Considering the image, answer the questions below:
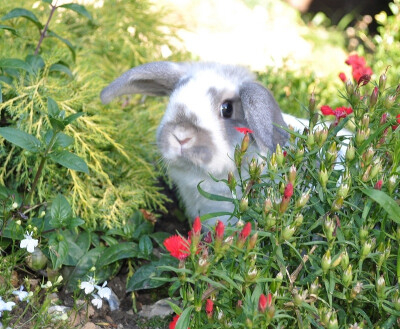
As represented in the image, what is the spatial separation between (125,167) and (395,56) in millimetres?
2786

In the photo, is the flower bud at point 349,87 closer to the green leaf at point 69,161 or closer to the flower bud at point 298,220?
the flower bud at point 298,220

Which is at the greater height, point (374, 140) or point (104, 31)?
point (374, 140)

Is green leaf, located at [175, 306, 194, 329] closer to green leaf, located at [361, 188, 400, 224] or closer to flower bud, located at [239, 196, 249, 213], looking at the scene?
flower bud, located at [239, 196, 249, 213]

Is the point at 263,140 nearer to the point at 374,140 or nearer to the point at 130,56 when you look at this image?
the point at 374,140

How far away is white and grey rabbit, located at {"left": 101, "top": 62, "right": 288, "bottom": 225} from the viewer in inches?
124

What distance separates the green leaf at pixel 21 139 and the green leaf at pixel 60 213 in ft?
0.79

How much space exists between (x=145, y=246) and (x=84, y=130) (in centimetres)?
76

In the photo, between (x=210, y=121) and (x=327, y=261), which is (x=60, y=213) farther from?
(x=327, y=261)

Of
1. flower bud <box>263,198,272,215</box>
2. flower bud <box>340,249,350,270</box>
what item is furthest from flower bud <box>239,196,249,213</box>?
flower bud <box>340,249,350,270</box>

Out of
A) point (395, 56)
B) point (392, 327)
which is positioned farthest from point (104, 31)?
point (392, 327)

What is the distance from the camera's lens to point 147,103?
4602mm

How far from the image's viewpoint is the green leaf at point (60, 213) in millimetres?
2803

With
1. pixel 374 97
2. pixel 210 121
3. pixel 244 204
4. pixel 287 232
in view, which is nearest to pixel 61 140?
pixel 210 121

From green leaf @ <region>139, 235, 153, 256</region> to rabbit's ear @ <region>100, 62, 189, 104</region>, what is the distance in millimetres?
777
